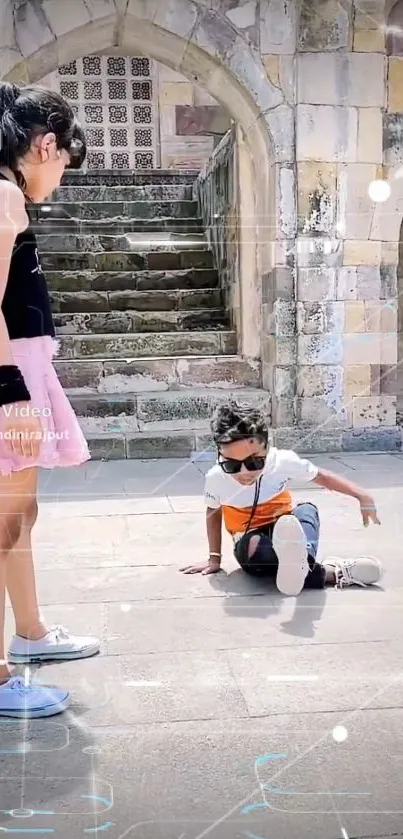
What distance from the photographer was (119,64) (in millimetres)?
10695

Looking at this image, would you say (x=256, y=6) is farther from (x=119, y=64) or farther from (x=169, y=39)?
(x=119, y=64)

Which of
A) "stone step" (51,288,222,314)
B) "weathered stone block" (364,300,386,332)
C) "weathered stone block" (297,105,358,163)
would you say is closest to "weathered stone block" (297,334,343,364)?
"weathered stone block" (364,300,386,332)

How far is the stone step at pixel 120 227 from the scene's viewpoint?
26.0 ft

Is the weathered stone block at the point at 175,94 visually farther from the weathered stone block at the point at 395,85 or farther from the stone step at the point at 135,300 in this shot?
the weathered stone block at the point at 395,85

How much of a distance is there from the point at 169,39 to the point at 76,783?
5177mm

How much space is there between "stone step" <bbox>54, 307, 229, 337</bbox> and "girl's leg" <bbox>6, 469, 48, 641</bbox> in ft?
15.2

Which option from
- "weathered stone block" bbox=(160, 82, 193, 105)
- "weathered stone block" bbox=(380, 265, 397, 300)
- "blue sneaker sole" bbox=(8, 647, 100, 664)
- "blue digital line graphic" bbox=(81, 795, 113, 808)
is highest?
"weathered stone block" bbox=(160, 82, 193, 105)

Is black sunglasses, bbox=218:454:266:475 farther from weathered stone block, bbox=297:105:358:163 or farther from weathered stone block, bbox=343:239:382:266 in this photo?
weathered stone block, bbox=297:105:358:163

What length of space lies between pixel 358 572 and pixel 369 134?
3.88 meters

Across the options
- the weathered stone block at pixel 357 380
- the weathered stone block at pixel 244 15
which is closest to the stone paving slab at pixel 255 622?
the weathered stone block at pixel 357 380

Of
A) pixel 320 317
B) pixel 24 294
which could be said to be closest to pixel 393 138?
pixel 320 317

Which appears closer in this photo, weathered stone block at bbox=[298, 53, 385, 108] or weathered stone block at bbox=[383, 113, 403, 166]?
weathered stone block at bbox=[298, 53, 385, 108]

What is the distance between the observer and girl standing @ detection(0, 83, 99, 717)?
1.80 m

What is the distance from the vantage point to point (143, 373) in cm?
608
